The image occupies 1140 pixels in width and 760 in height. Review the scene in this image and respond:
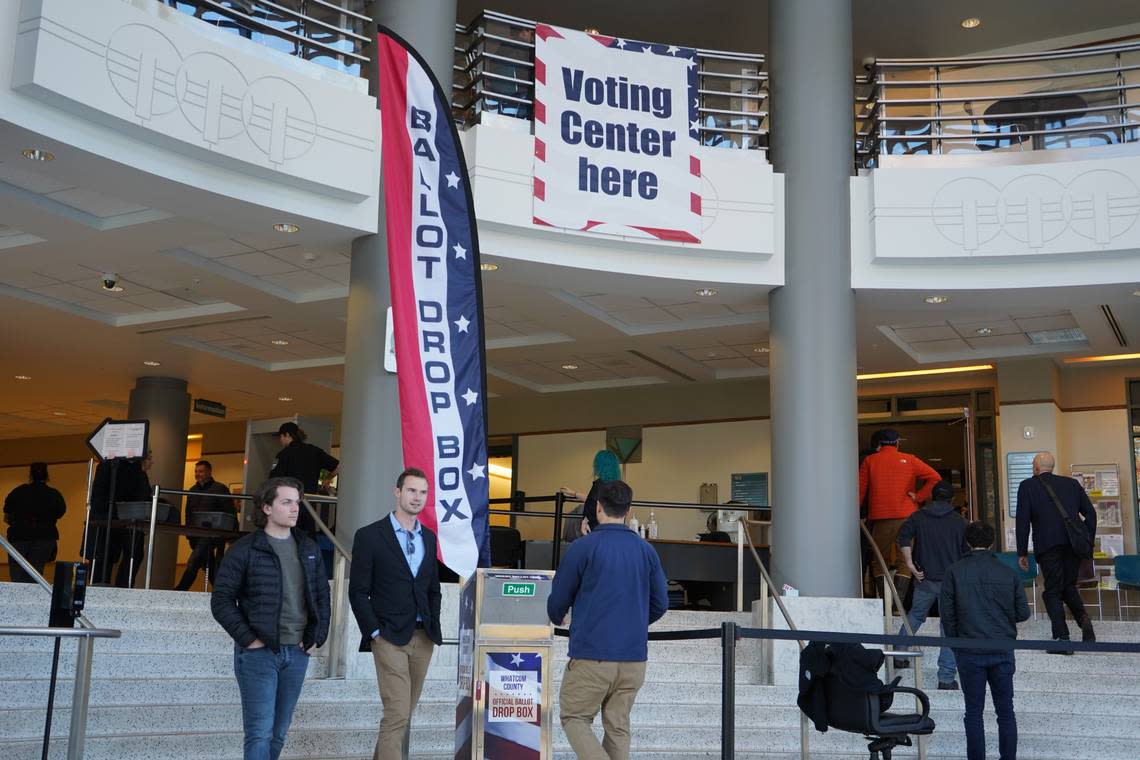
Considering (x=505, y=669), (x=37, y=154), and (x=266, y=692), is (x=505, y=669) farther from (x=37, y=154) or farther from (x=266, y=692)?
(x=37, y=154)

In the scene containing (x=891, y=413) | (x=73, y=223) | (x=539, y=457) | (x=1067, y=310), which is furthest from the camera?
(x=539, y=457)

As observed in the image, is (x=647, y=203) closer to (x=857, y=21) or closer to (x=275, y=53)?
(x=275, y=53)

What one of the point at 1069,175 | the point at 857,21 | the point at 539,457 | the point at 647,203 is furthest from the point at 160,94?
the point at 539,457

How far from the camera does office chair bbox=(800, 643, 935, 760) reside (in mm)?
5035

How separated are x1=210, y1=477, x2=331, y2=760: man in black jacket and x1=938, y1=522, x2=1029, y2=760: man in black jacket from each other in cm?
354

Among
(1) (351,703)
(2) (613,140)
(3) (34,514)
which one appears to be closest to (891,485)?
(2) (613,140)

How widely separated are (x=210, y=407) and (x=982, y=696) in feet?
39.9

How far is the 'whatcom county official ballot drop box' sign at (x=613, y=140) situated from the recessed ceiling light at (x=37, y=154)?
354 cm

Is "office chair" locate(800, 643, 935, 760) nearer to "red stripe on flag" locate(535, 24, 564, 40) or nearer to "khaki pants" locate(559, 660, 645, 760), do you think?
"khaki pants" locate(559, 660, 645, 760)

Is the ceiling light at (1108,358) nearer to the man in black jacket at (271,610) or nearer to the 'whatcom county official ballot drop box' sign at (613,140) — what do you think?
the 'whatcom county official ballot drop box' sign at (613,140)

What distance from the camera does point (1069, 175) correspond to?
946cm

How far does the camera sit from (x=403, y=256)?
5785 mm

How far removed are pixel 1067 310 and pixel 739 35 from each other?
4.86 m

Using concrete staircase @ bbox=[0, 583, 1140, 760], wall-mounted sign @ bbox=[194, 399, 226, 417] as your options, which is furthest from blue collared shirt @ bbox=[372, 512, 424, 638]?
wall-mounted sign @ bbox=[194, 399, 226, 417]
